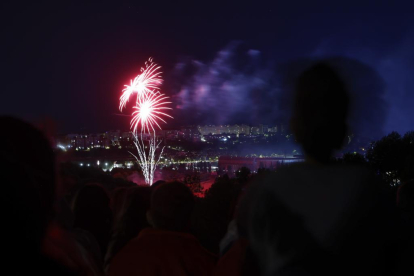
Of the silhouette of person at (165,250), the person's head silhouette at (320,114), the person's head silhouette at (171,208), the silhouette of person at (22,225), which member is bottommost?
the silhouette of person at (165,250)

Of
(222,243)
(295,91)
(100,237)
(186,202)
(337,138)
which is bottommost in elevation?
(100,237)

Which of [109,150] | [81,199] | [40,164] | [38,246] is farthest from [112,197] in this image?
[109,150]

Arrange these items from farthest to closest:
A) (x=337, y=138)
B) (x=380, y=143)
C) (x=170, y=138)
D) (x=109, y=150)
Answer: (x=170, y=138)
(x=109, y=150)
(x=380, y=143)
(x=337, y=138)

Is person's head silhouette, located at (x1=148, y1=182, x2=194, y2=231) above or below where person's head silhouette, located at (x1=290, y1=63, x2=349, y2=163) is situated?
below

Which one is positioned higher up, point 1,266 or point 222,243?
point 1,266

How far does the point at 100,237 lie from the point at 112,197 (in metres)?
0.64

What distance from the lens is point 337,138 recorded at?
63.7 inches

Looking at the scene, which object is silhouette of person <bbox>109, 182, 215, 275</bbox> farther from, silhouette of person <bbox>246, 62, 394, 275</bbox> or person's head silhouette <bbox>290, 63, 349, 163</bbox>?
person's head silhouette <bbox>290, 63, 349, 163</bbox>

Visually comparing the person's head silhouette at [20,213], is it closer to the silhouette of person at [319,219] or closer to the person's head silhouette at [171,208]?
the silhouette of person at [319,219]

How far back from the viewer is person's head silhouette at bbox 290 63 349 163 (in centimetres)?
159

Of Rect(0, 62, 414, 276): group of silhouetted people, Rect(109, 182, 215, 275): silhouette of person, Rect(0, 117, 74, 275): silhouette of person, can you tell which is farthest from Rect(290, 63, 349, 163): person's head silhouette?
Rect(109, 182, 215, 275): silhouette of person

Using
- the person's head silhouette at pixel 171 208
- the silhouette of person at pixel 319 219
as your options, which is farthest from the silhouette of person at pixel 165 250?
the silhouette of person at pixel 319 219

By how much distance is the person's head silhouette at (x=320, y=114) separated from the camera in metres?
1.59

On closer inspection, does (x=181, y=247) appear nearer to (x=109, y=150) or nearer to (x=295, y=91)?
(x=295, y=91)
